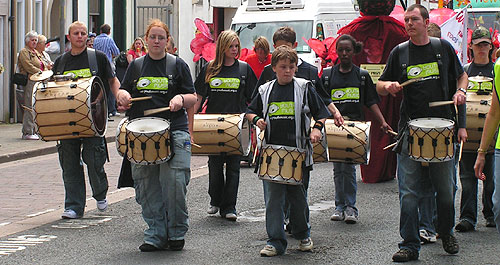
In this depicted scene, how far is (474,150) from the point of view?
9461 millimetres

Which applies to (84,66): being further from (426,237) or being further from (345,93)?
(426,237)

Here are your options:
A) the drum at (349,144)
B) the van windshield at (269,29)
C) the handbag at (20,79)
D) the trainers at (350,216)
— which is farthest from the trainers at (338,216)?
the van windshield at (269,29)

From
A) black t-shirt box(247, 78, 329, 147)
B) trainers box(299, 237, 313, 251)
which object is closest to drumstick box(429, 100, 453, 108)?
black t-shirt box(247, 78, 329, 147)

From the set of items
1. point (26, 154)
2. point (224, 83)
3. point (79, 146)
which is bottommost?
point (26, 154)

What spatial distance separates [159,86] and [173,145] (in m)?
0.50

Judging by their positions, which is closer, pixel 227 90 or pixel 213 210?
pixel 227 90

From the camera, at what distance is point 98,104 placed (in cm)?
986

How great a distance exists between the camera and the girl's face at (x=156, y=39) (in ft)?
27.6

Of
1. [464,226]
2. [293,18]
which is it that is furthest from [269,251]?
[293,18]

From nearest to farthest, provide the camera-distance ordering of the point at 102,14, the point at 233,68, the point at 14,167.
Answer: the point at 233,68 < the point at 14,167 < the point at 102,14

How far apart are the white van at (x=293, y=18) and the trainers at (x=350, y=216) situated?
9696 millimetres

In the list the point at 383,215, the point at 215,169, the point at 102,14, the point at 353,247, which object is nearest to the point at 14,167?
the point at 215,169

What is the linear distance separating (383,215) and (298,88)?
2.59 m

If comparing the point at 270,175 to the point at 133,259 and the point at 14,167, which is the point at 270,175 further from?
the point at 14,167
